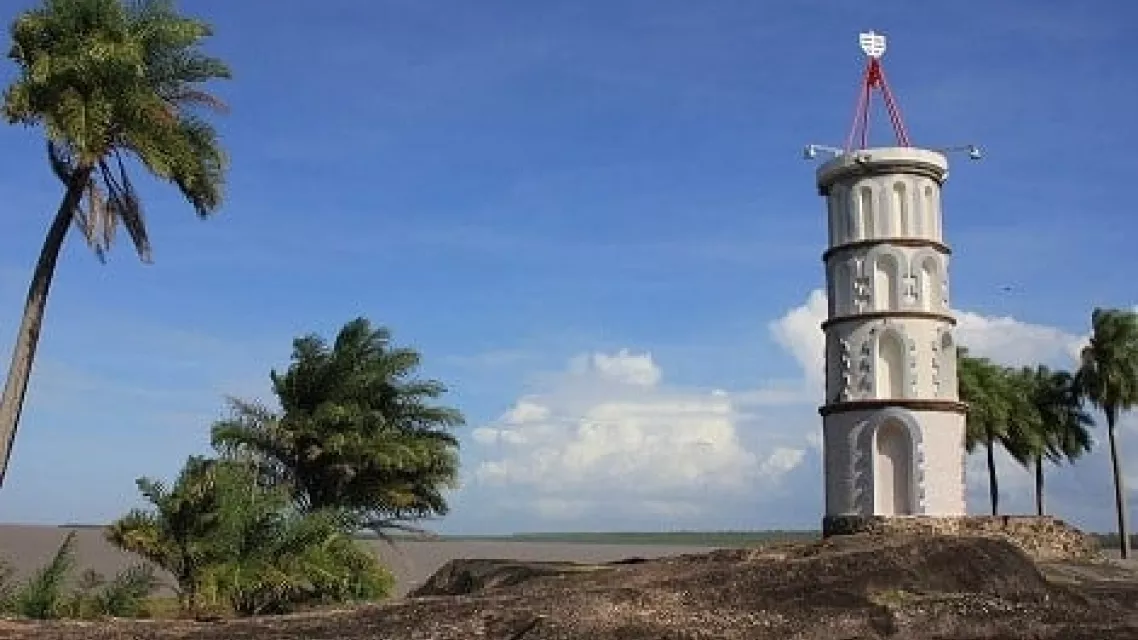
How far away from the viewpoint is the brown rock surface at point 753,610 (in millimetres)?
12156

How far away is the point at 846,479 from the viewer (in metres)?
31.1

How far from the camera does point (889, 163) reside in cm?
3070

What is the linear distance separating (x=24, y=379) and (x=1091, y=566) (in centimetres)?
2068

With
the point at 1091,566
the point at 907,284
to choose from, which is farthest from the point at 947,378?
the point at 1091,566

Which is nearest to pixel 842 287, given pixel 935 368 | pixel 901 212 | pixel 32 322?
pixel 901 212

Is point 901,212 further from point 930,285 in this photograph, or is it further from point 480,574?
point 480,574

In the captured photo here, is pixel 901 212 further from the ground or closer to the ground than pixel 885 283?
further from the ground

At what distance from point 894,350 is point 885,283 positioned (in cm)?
158

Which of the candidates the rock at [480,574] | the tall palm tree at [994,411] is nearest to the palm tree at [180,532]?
the rock at [480,574]

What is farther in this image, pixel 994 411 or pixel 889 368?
pixel 994 411

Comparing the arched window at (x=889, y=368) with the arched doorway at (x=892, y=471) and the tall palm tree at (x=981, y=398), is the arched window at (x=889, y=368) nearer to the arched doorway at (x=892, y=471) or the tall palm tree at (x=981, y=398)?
the arched doorway at (x=892, y=471)

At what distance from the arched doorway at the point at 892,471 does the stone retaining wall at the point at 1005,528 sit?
485 mm

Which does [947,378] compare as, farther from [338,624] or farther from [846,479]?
[338,624]

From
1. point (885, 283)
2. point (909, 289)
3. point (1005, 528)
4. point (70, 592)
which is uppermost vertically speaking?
point (885, 283)
